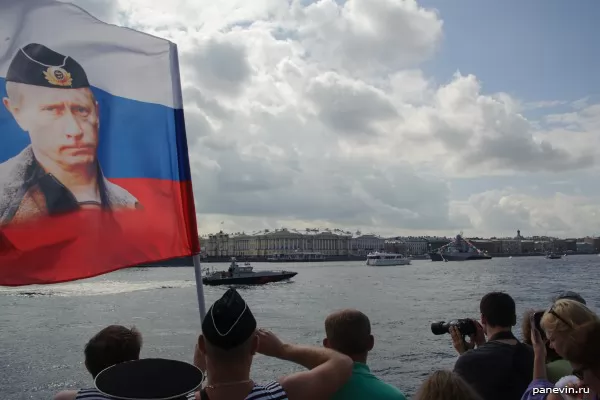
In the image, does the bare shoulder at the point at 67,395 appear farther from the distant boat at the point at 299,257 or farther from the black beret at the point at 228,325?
the distant boat at the point at 299,257

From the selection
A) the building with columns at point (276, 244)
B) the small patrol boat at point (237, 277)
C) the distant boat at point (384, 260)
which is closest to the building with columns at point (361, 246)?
the building with columns at point (276, 244)

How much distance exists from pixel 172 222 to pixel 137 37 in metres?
1.27

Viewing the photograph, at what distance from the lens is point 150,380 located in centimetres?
205

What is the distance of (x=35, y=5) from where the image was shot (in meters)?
3.67

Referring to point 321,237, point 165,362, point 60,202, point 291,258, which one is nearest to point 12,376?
point 60,202

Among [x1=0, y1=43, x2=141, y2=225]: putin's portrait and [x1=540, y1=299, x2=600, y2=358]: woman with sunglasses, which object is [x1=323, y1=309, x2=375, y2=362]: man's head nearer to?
[x1=540, y1=299, x2=600, y2=358]: woman with sunglasses

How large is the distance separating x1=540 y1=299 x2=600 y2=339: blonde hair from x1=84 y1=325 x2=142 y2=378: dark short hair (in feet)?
5.84

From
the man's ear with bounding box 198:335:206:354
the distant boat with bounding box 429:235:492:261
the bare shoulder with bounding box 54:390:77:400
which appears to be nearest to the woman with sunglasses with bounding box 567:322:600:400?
the man's ear with bounding box 198:335:206:354

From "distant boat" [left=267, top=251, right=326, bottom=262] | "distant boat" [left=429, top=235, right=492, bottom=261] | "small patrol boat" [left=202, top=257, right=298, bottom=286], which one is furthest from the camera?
"distant boat" [left=267, top=251, right=326, bottom=262]

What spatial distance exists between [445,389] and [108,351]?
136cm

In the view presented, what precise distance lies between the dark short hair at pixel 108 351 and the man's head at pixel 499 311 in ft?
6.80

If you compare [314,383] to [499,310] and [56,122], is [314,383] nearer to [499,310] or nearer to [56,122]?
[499,310]

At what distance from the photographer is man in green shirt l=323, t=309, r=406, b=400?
2.46 meters

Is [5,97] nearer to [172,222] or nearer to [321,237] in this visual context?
[172,222]
